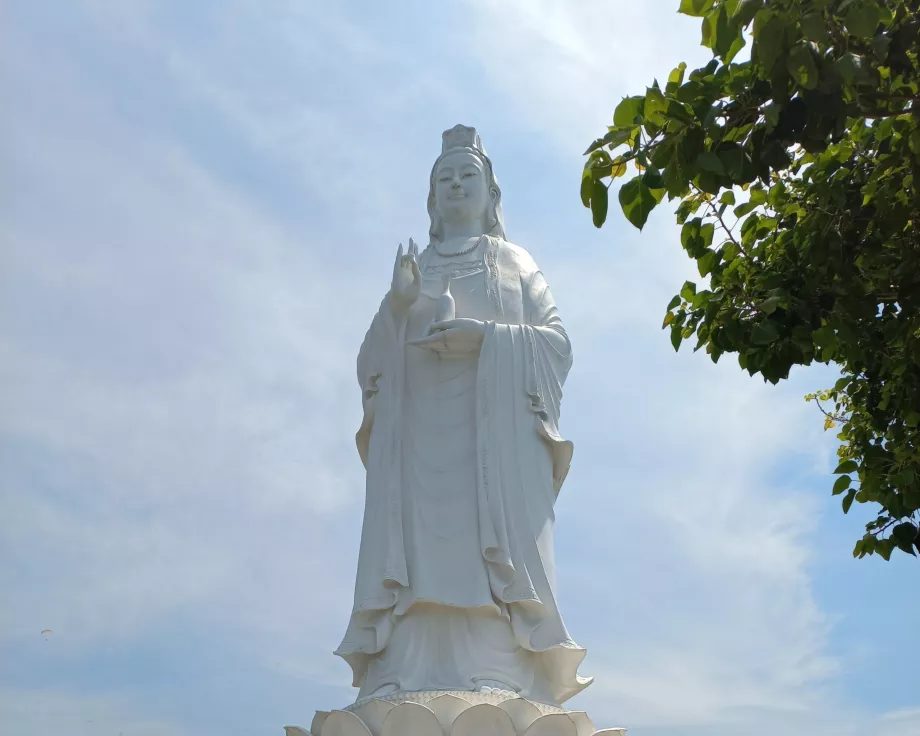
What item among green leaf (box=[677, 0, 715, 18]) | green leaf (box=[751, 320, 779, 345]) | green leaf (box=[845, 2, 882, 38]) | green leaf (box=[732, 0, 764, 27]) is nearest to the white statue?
green leaf (box=[751, 320, 779, 345])

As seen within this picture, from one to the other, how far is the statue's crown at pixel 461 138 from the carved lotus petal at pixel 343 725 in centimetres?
432

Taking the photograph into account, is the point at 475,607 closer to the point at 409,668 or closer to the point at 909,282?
the point at 409,668

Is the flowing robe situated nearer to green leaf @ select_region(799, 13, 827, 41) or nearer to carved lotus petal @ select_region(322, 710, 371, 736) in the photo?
carved lotus petal @ select_region(322, 710, 371, 736)

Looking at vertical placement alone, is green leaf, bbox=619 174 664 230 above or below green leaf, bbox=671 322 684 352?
below

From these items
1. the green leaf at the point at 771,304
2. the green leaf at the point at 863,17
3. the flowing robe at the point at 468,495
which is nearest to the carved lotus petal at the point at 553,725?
the flowing robe at the point at 468,495

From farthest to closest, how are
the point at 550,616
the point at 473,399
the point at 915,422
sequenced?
the point at 473,399 → the point at 550,616 → the point at 915,422

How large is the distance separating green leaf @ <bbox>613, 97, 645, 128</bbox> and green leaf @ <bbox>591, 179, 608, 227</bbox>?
23 centimetres

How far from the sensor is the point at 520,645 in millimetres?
7297

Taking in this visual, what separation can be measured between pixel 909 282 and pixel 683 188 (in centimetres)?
119

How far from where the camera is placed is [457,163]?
351 inches

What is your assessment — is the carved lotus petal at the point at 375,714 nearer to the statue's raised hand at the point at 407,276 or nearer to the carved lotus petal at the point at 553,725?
the carved lotus petal at the point at 553,725

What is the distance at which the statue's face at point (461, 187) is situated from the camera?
8.84 meters

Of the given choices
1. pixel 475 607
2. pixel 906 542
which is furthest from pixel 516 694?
pixel 906 542

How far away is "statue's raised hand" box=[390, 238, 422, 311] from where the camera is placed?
7961mm
